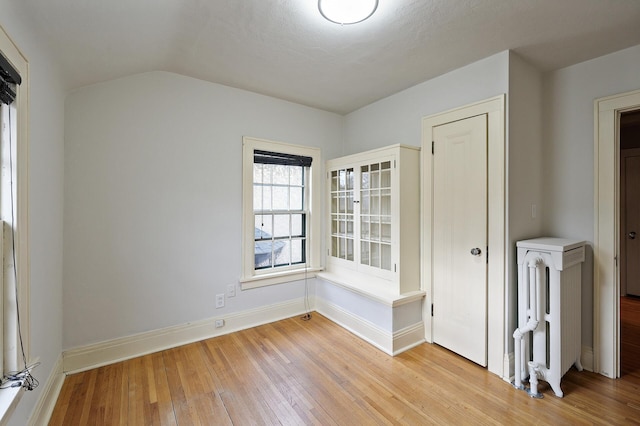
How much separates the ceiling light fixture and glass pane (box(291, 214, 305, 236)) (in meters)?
2.19

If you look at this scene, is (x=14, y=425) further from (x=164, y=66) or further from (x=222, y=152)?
(x=164, y=66)

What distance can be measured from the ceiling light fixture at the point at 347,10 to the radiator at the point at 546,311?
6.30ft

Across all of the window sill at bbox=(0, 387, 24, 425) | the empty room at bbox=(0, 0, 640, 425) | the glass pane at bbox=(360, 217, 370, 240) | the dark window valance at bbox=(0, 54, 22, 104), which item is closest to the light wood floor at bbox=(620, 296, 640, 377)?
the empty room at bbox=(0, 0, 640, 425)

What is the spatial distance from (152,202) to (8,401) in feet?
5.51

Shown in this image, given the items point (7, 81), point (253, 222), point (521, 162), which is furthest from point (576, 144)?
point (7, 81)

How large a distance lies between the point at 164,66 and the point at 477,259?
3.14 m

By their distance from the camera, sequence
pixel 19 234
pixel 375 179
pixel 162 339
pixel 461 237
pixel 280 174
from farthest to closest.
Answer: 1. pixel 280 174
2. pixel 375 179
3. pixel 162 339
4. pixel 461 237
5. pixel 19 234

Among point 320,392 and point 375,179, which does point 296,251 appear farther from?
point 320,392

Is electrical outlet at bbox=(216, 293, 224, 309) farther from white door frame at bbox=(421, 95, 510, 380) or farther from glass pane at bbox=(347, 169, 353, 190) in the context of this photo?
white door frame at bbox=(421, 95, 510, 380)

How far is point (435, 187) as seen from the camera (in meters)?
2.71

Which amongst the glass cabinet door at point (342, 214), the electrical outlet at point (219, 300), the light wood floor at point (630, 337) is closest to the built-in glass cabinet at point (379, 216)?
the glass cabinet door at point (342, 214)

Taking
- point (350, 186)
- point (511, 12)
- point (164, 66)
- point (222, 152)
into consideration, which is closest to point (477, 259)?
point (350, 186)

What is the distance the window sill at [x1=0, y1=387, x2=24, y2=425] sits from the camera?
111 cm

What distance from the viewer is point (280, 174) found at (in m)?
3.44
